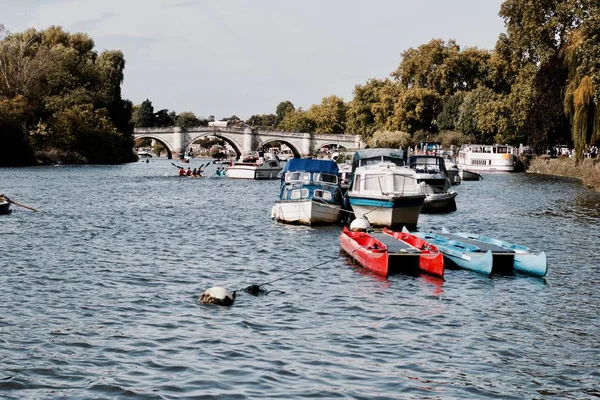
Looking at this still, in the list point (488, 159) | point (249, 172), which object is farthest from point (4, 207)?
point (488, 159)

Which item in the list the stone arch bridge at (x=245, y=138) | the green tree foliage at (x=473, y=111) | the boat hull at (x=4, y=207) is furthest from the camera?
the stone arch bridge at (x=245, y=138)

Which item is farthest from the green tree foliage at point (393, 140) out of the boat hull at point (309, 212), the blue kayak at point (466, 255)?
the blue kayak at point (466, 255)

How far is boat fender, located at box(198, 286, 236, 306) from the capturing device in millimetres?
20058

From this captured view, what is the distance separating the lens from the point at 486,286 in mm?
23516

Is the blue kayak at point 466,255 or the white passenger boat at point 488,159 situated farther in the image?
the white passenger boat at point 488,159

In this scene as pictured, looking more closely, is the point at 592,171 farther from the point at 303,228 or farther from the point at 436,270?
the point at 436,270

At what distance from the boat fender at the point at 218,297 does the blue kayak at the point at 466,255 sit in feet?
27.4

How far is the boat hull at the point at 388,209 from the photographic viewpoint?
1431 inches

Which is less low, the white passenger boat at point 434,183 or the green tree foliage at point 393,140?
the green tree foliage at point 393,140

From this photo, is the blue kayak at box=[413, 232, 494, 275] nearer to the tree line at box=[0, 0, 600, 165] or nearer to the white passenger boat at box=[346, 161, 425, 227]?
the white passenger boat at box=[346, 161, 425, 227]

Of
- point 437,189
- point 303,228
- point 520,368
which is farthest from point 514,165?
point 520,368

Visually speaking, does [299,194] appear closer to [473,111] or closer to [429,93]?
[473,111]

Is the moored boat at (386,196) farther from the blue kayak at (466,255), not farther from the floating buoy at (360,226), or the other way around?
the blue kayak at (466,255)

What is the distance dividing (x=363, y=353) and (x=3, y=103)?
277 ft
